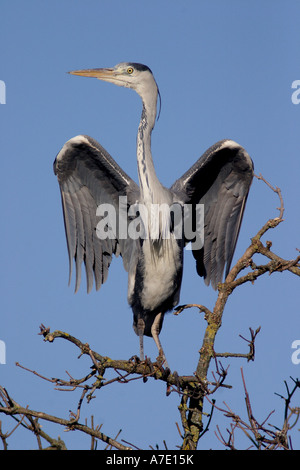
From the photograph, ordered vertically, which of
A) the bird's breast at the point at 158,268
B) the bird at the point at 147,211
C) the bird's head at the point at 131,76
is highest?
the bird's head at the point at 131,76

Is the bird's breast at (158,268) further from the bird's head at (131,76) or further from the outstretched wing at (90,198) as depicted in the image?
the bird's head at (131,76)

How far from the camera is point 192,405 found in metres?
4.52

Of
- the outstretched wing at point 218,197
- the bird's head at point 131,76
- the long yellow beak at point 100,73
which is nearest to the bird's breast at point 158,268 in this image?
the outstretched wing at point 218,197

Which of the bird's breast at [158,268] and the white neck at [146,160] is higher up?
the white neck at [146,160]

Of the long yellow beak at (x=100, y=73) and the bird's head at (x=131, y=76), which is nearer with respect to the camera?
the bird's head at (x=131, y=76)

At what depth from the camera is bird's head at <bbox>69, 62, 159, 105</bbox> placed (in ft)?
20.5

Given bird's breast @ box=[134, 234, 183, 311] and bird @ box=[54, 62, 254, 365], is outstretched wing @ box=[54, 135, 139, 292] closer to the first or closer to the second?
bird @ box=[54, 62, 254, 365]

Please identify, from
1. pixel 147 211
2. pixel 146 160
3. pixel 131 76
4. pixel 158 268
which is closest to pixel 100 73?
pixel 131 76

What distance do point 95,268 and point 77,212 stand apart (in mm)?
554

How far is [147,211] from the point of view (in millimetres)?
5797

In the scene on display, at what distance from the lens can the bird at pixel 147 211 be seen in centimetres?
581
